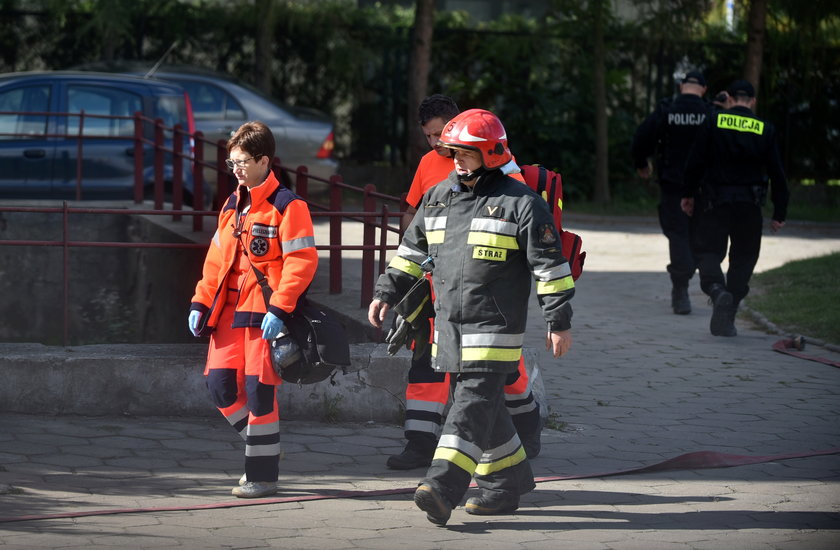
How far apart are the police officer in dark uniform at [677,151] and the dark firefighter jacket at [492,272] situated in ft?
18.0

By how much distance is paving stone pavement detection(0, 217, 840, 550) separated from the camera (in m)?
5.05

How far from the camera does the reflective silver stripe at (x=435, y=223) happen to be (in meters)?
5.33

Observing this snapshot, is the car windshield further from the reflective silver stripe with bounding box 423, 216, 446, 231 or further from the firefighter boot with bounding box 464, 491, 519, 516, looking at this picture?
the firefighter boot with bounding box 464, 491, 519, 516

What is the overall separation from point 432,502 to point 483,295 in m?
0.83

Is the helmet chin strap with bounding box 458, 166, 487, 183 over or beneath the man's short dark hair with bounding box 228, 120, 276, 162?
beneath

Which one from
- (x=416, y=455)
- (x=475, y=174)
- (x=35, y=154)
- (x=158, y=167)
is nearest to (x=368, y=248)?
(x=416, y=455)

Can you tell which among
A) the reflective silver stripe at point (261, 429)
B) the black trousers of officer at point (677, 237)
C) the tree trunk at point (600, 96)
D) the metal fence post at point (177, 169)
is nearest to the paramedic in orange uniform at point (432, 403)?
the reflective silver stripe at point (261, 429)

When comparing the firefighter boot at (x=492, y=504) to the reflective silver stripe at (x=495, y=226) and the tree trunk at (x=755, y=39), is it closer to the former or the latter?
the reflective silver stripe at (x=495, y=226)

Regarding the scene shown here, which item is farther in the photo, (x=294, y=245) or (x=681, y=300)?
(x=681, y=300)

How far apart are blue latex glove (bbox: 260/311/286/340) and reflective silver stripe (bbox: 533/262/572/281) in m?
1.09

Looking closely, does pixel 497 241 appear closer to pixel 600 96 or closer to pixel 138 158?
pixel 138 158

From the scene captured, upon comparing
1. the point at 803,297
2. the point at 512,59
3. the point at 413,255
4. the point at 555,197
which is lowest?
the point at 803,297

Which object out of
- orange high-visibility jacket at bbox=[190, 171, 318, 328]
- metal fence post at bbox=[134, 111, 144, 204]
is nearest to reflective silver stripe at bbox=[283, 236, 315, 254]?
orange high-visibility jacket at bbox=[190, 171, 318, 328]

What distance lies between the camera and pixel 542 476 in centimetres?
600
